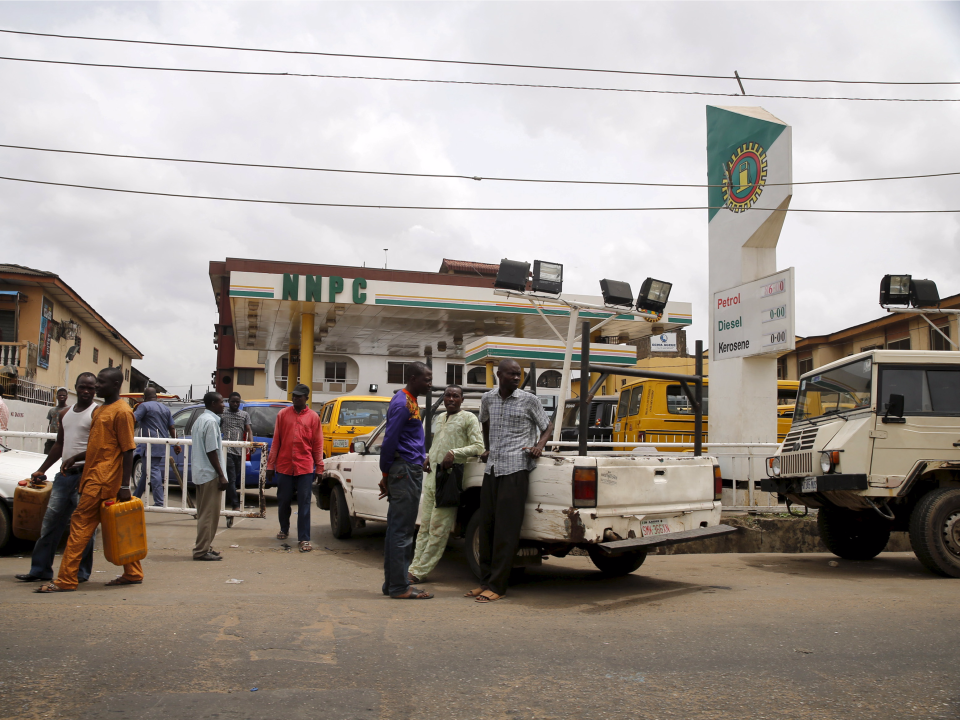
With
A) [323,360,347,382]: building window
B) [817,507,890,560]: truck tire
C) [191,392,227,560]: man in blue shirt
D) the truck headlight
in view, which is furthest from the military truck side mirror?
[323,360,347,382]: building window

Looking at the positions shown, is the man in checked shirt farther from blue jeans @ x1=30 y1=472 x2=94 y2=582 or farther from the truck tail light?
blue jeans @ x1=30 y1=472 x2=94 y2=582

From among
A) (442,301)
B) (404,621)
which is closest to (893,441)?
(404,621)

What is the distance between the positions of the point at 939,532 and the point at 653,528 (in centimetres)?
301

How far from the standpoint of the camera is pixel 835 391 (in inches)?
338

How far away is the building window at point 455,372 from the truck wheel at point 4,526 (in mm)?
29626

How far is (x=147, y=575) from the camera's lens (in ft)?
22.5

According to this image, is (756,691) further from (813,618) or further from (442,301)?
(442,301)

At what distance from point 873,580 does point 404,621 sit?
4659 mm

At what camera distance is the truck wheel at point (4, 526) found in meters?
7.36

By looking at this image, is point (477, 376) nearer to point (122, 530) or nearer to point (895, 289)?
point (895, 289)

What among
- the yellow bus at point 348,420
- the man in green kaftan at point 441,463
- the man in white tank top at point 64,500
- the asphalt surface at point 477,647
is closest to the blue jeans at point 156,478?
the asphalt surface at point 477,647

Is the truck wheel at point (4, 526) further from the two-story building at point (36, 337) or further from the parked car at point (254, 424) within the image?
the two-story building at point (36, 337)

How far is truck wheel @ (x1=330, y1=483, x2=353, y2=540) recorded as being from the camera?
9.23 m

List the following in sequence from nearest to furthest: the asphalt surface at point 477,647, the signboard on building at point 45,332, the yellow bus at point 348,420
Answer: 1. the asphalt surface at point 477,647
2. the yellow bus at point 348,420
3. the signboard on building at point 45,332
